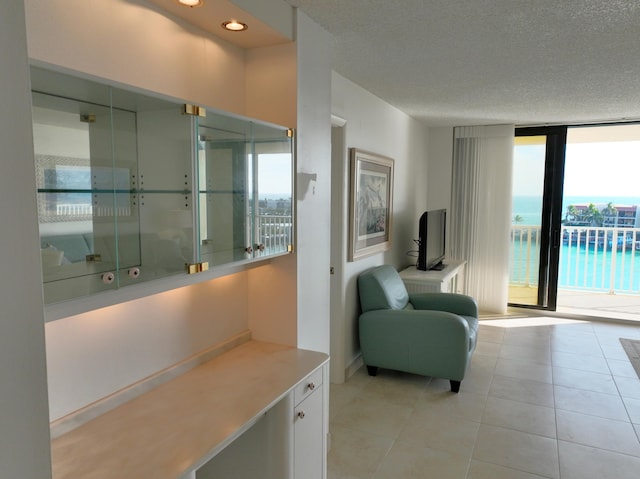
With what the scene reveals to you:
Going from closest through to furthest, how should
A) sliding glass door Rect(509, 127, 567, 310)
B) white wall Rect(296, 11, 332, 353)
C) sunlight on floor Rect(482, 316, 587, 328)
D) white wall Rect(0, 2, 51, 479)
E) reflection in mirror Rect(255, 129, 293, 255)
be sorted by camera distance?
white wall Rect(0, 2, 51, 479)
reflection in mirror Rect(255, 129, 293, 255)
white wall Rect(296, 11, 332, 353)
sunlight on floor Rect(482, 316, 587, 328)
sliding glass door Rect(509, 127, 567, 310)

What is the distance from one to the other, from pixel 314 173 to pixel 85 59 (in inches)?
→ 47.9

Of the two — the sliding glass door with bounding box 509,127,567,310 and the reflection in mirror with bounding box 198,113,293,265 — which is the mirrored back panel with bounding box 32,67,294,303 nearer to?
the reflection in mirror with bounding box 198,113,293,265

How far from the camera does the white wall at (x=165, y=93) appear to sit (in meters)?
1.42

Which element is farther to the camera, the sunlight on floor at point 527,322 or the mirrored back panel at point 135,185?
the sunlight on floor at point 527,322

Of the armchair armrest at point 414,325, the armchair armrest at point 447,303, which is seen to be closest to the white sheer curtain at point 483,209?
the armchair armrest at point 447,303

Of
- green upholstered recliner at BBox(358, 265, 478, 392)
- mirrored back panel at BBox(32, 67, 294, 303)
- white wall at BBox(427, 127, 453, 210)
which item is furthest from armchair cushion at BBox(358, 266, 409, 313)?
white wall at BBox(427, 127, 453, 210)

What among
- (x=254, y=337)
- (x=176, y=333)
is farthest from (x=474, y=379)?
(x=176, y=333)

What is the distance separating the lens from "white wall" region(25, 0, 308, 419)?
142 cm

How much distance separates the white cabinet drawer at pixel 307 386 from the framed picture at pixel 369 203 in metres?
1.64

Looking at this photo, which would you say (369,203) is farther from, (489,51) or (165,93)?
(165,93)

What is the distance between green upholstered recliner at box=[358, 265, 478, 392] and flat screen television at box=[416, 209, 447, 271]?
33.6 inches

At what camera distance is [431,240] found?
4883mm

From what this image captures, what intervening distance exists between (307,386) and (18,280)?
1.35 m

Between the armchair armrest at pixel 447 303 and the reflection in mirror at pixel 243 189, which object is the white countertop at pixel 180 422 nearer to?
the reflection in mirror at pixel 243 189
